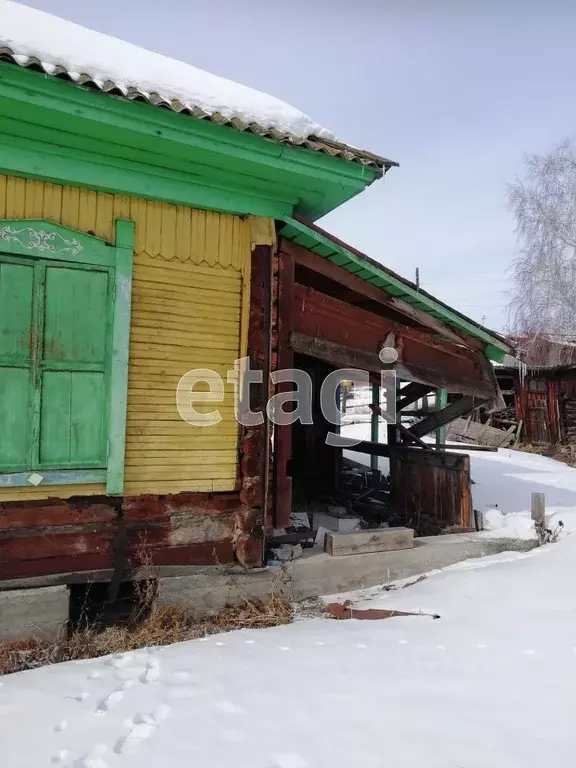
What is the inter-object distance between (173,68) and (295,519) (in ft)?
20.2

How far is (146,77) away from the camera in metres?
4.36

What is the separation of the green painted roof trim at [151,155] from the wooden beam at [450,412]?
3.75 m

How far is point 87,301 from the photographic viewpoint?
4.46m

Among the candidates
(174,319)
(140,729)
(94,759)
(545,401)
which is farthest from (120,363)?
(545,401)

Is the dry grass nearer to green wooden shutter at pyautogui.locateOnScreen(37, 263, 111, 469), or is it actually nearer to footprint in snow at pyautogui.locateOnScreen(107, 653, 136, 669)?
footprint in snow at pyautogui.locateOnScreen(107, 653, 136, 669)

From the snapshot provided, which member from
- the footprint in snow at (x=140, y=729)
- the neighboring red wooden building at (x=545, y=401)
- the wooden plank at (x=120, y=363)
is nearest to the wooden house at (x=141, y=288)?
the wooden plank at (x=120, y=363)

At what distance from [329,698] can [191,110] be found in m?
4.35

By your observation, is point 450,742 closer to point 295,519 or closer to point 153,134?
point 153,134

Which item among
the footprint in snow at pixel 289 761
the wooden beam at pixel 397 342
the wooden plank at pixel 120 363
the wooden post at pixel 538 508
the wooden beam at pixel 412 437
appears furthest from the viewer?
the wooden beam at pixel 412 437

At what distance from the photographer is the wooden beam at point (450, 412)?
7.60m

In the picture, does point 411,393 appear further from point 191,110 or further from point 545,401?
point 545,401

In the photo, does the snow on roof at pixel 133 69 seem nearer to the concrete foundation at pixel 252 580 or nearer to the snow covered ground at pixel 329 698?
the concrete foundation at pixel 252 580

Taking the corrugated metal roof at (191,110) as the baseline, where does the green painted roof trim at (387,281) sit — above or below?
below

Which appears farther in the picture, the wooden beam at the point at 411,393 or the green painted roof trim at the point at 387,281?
the wooden beam at the point at 411,393
